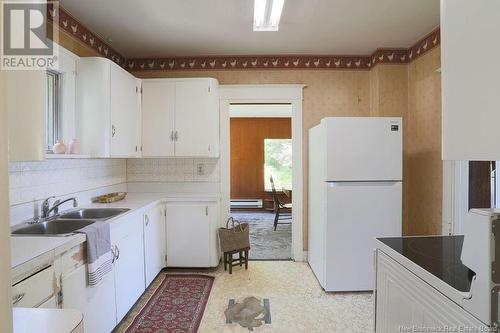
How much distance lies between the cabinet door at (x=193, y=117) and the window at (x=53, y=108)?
116 centimetres

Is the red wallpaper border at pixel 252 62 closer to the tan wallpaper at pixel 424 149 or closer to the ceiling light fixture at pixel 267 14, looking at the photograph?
the tan wallpaper at pixel 424 149

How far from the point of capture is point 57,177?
234cm

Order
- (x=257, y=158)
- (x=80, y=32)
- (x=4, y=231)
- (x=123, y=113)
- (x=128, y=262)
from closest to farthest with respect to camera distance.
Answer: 1. (x=4, y=231)
2. (x=128, y=262)
3. (x=80, y=32)
4. (x=123, y=113)
5. (x=257, y=158)

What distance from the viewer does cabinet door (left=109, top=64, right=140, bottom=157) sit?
2709 mm

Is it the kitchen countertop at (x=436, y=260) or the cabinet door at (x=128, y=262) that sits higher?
the kitchen countertop at (x=436, y=260)

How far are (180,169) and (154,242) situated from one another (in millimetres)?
996

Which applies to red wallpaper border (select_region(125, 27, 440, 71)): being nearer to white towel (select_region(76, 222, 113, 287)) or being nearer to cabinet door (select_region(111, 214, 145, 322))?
cabinet door (select_region(111, 214, 145, 322))

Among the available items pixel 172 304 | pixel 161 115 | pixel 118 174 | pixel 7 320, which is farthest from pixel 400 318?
pixel 118 174

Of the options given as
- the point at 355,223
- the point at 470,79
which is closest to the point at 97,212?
the point at 355,223

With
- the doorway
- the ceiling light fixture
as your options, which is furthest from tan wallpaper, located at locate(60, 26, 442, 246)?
the doorway

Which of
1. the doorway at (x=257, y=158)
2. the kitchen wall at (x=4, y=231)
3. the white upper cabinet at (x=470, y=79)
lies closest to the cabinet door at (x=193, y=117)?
the white upper cabinet at (x=470, y=79)

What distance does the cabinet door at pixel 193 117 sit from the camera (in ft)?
10.8

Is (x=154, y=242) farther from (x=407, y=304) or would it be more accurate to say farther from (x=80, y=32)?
(x=407, y=304)

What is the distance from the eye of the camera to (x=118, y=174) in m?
3.44
